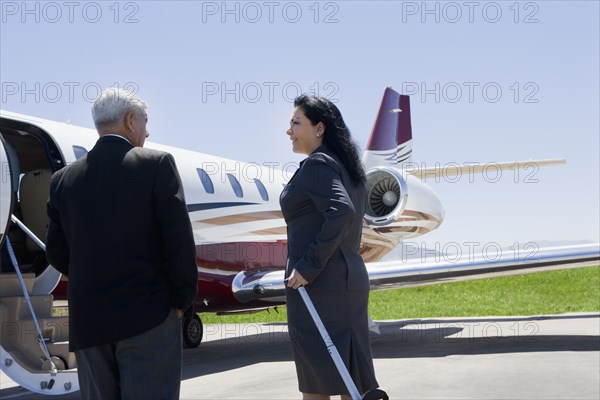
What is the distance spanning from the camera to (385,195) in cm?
1255

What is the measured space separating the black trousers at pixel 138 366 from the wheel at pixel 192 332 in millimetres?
9113

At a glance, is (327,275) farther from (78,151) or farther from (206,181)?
(206,181)

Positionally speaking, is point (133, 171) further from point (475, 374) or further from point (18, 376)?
point (475, 374)

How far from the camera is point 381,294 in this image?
1141 inches

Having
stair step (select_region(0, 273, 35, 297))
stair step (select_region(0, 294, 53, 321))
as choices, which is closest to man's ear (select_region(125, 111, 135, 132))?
stair step (select_region(0, 294, 53, 321))

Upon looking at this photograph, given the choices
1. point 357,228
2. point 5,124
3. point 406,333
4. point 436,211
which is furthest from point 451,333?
point 357,228

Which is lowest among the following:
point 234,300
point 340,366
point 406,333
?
point 406,333

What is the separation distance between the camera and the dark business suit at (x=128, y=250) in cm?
294

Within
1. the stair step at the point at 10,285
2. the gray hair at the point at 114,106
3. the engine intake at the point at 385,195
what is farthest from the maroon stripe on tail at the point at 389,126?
the gray hair at the point at 114,106

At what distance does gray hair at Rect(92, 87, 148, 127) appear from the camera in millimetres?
3178

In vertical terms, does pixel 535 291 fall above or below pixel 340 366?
below

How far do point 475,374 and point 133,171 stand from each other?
18.4 ft

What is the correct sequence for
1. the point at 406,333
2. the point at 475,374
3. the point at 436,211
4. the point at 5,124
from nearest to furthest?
the point at 5,124 < the point at 475,374 < the point at 436,211 < the point at 406,333

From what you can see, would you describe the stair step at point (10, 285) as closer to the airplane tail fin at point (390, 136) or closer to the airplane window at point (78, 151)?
the airplane window at point (78, 151)
